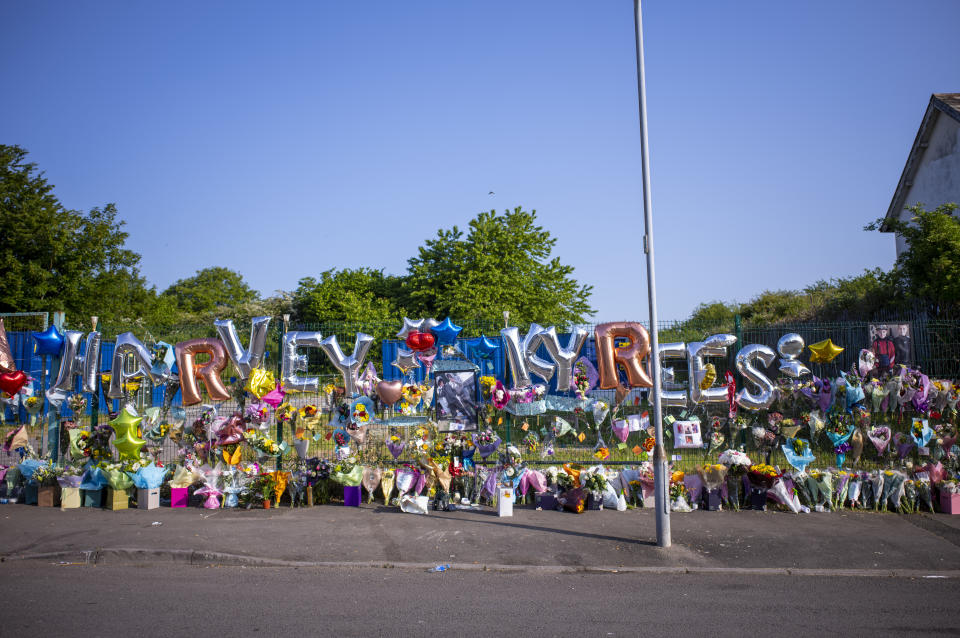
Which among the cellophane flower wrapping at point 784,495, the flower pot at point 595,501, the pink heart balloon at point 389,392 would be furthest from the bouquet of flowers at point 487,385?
the cellophane flower wrapping at point 784,495

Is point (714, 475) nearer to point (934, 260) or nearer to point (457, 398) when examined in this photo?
point (457, 398)

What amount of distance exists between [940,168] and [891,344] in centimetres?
1420

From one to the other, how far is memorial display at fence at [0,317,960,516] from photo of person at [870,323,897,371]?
0.03 m

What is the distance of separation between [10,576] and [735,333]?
976 cm

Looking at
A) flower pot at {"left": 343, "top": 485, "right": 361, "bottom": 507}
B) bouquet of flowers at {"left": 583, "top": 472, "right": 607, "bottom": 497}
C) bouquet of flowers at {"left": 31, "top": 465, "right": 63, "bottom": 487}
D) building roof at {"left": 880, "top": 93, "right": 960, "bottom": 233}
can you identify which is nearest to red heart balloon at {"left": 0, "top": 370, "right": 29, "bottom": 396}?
bouquet of flowers at {"left": 31, "top": 465, "right": 63, "bottom": 487}

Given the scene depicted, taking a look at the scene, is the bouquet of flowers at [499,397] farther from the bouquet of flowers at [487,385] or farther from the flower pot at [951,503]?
the flower pot at [951,503]

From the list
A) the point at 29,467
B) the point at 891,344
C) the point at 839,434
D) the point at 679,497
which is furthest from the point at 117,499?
the point at 891,344

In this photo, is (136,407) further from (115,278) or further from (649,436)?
(115,278)

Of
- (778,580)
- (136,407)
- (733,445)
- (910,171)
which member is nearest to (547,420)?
(733,445)

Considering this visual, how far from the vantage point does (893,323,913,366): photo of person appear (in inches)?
395

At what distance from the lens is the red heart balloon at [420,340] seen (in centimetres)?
1011

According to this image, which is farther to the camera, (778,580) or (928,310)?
(928,310)

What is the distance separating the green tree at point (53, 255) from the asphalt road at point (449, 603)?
1978cm

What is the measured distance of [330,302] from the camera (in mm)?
35594
